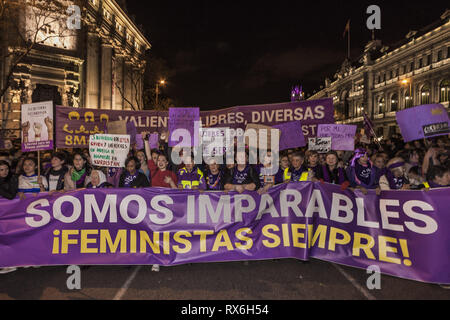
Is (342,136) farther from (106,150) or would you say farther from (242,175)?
(106,150)

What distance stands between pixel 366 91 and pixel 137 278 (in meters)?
71.8

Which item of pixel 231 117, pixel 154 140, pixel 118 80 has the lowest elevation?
pixel 154 140

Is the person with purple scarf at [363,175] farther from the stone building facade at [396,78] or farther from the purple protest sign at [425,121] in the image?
the stone building facade at [396,78]

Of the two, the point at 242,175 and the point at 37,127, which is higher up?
the point at 37,127

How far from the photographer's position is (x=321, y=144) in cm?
776

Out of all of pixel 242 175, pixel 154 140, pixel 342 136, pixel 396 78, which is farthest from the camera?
pixel 396 78

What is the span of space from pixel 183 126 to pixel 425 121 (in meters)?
4.96

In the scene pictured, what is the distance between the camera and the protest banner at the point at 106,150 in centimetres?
580

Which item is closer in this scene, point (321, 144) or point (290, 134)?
point (290, 134)

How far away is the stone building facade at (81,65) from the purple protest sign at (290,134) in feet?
76.9

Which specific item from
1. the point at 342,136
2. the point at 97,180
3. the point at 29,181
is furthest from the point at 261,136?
the point at 29,181
